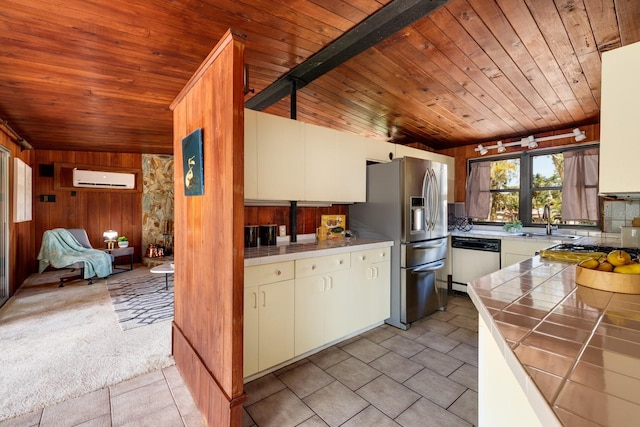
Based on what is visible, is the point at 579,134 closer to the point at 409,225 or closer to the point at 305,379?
the point at 409,225

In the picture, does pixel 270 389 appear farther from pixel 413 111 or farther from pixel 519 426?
pixel 413 111

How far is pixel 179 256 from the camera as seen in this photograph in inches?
92.7

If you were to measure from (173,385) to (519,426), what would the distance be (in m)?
2.12

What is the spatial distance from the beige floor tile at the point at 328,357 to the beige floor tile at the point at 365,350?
7 centimetres

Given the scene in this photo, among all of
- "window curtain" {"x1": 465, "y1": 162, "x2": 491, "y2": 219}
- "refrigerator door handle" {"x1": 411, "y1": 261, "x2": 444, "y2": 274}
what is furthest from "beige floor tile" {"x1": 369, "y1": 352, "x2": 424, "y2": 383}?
"window curtain" {"x1": 465, "y1": 162, "x2": 491, "y2": 219}

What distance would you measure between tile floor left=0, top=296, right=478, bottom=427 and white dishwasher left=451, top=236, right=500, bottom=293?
1.49 m

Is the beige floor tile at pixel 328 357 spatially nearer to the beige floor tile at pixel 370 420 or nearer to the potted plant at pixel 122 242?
the beige floor tile at pixel 370 420

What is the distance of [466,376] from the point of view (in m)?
2.13

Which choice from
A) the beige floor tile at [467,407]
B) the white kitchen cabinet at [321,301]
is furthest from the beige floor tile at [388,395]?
the white kitchen cabinet at [321,301]

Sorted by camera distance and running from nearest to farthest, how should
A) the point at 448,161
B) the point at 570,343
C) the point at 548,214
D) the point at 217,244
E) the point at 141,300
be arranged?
the point at 570,343 < the point at 217,244 < the point at 548,214 < the point at 141,300 < the point at 448,161

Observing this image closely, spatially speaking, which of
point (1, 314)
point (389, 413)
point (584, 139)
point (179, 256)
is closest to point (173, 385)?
point (179, 256)

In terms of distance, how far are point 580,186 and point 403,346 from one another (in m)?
3.06

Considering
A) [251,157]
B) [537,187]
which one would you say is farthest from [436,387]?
[537,187]

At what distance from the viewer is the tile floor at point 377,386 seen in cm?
173
